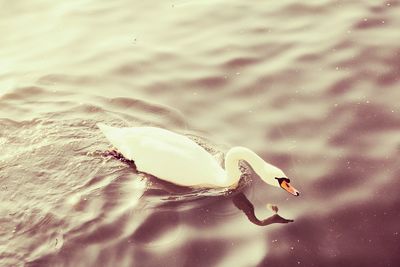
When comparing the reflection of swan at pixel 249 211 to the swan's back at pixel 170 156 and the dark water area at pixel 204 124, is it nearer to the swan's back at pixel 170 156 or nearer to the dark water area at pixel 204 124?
the dark water area at pixel 204 124

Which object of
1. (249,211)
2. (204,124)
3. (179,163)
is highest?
(179,163)

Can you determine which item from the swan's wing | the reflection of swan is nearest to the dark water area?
the reflection of swan

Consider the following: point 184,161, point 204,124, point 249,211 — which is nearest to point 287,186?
point 249,211

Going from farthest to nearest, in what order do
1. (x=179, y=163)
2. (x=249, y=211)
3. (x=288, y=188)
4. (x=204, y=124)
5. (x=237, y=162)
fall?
(x=204, y=124), (x=179, y=163), (x=237, y=162), (x=249, y=211), (x=288, y=188)

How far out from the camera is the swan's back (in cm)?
685

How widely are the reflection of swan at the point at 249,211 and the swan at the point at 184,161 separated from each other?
6.6 inches

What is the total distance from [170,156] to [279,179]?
3.91ft

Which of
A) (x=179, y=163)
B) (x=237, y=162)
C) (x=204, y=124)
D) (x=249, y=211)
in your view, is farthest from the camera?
(x=204, y=124)

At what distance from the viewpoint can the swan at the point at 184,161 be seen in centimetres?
670

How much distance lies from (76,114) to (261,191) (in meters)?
Answer: 2.63

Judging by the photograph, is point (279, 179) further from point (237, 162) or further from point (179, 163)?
point (179, 163)

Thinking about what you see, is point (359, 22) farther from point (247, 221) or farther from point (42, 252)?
point (42, 252)

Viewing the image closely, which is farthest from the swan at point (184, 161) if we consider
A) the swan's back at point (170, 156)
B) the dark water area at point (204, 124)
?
the dark water area at point (204, 124)

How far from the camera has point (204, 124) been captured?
7809 millimetres
